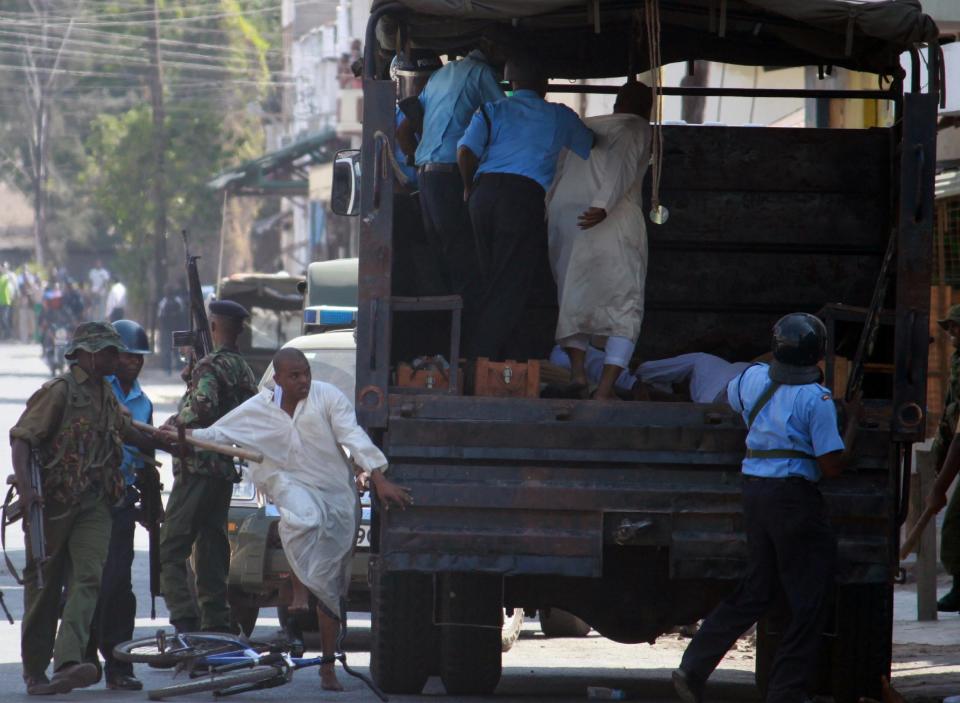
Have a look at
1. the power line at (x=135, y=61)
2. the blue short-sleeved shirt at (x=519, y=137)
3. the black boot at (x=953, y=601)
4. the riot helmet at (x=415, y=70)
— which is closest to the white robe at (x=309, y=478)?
the blue short-sleeved shirt at (x=519, y=137)

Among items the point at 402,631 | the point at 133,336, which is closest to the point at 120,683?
the point at 402,631

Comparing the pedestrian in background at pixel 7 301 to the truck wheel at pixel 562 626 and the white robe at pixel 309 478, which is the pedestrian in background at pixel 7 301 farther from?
the white robe at pixel 309 478

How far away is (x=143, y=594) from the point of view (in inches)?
503

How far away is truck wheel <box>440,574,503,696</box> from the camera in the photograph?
8.02 metres

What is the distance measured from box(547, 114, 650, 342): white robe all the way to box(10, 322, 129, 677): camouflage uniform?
82.5 inches

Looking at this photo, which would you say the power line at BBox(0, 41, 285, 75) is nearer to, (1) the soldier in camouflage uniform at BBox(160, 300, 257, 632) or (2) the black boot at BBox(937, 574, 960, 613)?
(1) the soldier in camouflage uniform at BBox(160, 300, 257, 632)

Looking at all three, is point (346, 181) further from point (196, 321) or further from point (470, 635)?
point (470, 635)

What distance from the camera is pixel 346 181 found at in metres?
9.59

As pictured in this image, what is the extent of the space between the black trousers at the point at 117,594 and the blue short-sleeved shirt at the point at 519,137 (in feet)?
7.57

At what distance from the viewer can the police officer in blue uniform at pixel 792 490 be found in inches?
288

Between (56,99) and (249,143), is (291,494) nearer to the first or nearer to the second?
(249,143)

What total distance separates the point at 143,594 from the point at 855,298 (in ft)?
18.0

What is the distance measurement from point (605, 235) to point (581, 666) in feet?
9.47

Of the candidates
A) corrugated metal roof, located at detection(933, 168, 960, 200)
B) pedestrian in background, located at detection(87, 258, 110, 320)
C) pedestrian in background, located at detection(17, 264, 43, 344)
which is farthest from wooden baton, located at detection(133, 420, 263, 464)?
pedestrian in background, located at detection(87, 258, 110, 320)
